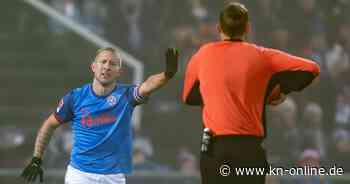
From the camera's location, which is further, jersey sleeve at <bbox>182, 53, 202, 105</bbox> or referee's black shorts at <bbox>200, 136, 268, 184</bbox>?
jersey sleeve at <bbox>182, 53, 202, 105</bbox>

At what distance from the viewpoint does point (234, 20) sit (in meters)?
4.79

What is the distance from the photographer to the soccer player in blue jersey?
6402mm

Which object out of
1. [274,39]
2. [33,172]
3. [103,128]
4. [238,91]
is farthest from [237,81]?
[274,39]

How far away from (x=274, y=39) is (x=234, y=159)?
784cm

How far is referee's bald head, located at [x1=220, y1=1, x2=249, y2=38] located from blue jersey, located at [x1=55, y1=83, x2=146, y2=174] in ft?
5.54

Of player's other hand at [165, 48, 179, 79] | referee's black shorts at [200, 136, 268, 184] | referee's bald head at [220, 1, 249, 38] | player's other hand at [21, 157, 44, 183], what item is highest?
referee's bald head at [220, 1, 249, 38]

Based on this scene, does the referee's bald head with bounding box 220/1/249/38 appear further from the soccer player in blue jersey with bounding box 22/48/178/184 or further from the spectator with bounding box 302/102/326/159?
the spectator with bounding box 302/102/326/159

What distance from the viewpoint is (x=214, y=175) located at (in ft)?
15.6

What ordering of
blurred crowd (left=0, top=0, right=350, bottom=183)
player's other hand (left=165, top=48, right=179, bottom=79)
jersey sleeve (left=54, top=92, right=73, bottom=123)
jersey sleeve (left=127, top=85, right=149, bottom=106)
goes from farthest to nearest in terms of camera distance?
blurred crowd (left=0, top=0, right=350, bottom=183) < jersey sleeve (left=54, top=92, right=73, bottom=123) < jersey sleeve (left=127, top=85, right=149, bottom=106) < player's other hand (left=165, top=48, right=179, bottom=79)

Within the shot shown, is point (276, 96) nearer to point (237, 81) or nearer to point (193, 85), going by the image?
point (237, 81)

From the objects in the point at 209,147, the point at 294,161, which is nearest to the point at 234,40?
the point at 209,147

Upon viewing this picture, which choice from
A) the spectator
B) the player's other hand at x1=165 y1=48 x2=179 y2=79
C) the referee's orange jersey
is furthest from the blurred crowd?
the referee's orange jersey

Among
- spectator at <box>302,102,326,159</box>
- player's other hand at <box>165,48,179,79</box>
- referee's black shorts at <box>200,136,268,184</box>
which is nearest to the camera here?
referee's black shorts at <box>200,136,268,184</box>

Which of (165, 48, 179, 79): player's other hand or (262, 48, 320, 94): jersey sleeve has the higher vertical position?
(165, 48, 179, 79): player's other hand
